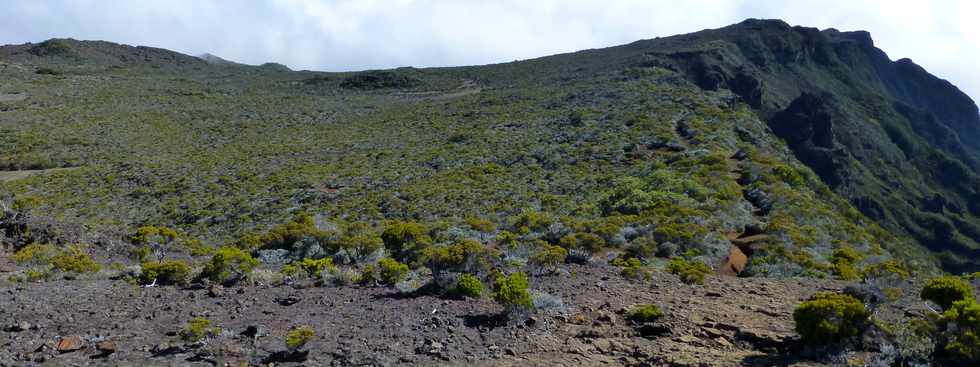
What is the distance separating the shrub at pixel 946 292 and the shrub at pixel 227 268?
10.9 metres

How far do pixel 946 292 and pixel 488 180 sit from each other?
58.8ft

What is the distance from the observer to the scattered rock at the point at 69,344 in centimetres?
763

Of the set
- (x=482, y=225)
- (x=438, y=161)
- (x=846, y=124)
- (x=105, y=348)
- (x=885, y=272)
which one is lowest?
(x=105, y=348)

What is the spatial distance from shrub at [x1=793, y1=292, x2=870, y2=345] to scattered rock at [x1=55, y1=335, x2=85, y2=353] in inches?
350

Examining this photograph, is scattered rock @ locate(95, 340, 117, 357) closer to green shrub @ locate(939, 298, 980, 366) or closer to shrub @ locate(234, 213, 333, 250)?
shrub @ locate(234, 213, 333, 250)

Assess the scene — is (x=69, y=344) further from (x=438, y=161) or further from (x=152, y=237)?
(x=438, y=161)

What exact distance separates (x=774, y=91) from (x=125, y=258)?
2286 inches

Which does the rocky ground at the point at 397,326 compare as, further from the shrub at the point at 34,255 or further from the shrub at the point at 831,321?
the shrub at the point at 34,255

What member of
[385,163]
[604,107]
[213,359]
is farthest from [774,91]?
[213,359]

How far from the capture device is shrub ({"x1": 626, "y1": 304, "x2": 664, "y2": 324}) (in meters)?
8.61

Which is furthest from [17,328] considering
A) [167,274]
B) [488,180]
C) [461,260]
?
[488,180]

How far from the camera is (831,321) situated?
24.6 feet

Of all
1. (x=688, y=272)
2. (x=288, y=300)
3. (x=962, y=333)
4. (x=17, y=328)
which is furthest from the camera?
(x=688, y=272)

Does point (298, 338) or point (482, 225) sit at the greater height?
point (482, 225)
